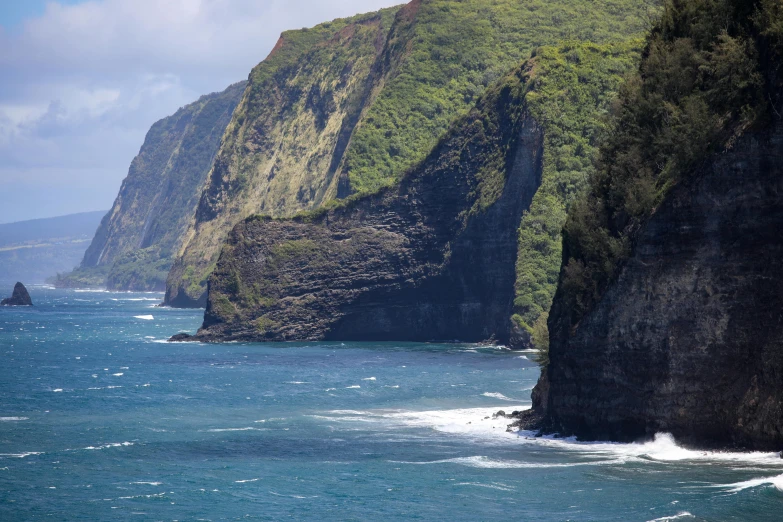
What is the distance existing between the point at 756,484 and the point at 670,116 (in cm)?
1908

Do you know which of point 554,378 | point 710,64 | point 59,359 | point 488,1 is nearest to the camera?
point 710,64

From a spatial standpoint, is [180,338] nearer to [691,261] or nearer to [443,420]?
[443,420]

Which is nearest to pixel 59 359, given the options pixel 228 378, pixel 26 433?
pixel 228 378

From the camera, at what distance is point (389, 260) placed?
13400 cm

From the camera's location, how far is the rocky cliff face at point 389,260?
133 m

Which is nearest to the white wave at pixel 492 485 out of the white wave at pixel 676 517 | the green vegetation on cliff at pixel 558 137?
the white wave at pixel 676 517

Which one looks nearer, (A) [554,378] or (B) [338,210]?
(A) [554,378]

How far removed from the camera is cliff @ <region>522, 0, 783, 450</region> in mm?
50062

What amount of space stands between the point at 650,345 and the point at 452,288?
80236 mm

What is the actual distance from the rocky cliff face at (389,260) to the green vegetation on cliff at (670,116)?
6963cm

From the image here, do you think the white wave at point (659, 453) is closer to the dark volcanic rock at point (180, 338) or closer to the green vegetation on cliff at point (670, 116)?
the green vegetation on cliff at point (670, 116)

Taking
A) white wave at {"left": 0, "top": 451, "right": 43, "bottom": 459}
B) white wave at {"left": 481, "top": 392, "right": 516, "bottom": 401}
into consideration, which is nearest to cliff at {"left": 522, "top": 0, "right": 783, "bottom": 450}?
white wave at {"left": 481, "top": 392, "right": 516, "bottom": 401}

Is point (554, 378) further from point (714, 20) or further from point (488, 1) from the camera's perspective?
point (488, 1)

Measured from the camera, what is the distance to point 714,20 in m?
55.7
